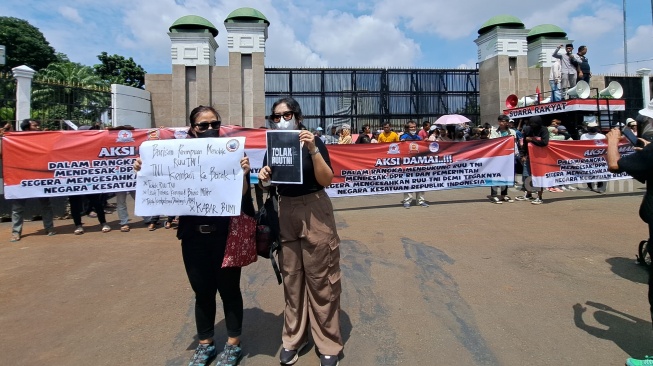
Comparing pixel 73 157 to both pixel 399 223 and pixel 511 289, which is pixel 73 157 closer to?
pixel 399 223

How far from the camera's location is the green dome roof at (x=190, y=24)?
17406mm

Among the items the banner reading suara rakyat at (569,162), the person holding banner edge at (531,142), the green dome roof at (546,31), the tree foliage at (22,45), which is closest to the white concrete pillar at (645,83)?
the green dome roof at (546,31)

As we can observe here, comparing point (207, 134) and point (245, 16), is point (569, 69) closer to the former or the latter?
point (245, 16)

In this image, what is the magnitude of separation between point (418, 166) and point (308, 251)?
6.68m

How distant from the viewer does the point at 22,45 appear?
43312 mm

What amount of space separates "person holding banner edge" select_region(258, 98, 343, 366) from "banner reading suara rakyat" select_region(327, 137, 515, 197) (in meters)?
5.86

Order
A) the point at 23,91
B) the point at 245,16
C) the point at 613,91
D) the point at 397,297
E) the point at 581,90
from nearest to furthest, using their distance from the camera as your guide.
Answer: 1. the point at 397,297
2. the point at 23,91
3. the point at 581,90
4. the point at 613,91
5. the point at 245,16

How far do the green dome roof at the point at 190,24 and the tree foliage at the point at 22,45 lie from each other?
3573cm

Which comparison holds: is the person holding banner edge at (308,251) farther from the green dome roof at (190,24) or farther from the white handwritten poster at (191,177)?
the green dome roof at (190,24)

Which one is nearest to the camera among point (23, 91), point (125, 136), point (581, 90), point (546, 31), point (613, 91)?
point (125, 136)

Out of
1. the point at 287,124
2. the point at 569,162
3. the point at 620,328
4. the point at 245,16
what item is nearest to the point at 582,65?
the point at 569,162

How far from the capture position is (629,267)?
195 inches

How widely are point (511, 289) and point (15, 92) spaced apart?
489 inches

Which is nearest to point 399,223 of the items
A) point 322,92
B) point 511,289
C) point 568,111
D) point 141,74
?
point 511,289
